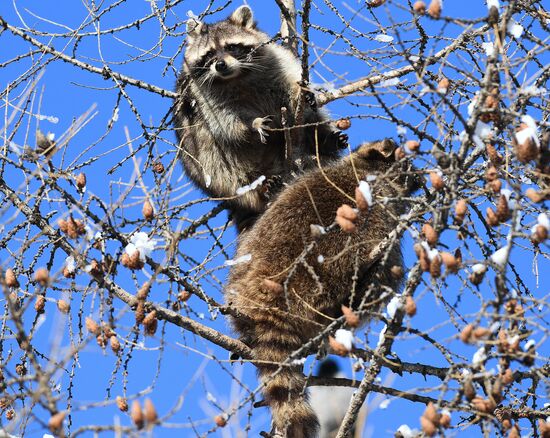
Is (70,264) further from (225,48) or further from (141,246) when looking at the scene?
(225,48)

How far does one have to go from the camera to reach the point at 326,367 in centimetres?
566

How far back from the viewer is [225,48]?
748 cm

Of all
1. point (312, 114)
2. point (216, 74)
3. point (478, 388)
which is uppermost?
point (216, 74)

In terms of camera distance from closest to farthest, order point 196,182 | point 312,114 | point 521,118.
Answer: point 521,118 → point 312,114 → point 196,182

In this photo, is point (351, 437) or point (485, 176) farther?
point (351, 437)

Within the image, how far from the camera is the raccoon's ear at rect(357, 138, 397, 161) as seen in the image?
5.96m

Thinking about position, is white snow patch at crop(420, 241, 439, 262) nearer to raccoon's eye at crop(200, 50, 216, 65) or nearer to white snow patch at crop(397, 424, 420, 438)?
white snow patch at crop(397, 424, 420, 438)

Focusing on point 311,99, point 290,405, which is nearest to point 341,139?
point 311,99

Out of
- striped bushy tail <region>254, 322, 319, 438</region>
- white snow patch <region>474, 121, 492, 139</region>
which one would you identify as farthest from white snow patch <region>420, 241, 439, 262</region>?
striped bushy tail <region>254, 322, 319, 438</region>

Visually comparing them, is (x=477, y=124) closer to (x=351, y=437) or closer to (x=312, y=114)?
(x=351, y=437)

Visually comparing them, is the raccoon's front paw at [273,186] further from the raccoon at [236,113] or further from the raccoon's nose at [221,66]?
the raccoon's nose at [221,66]

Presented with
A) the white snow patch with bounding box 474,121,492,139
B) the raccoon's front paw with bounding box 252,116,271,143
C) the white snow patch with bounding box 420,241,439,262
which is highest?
the raccoon's front paw with bounding box 252,116,271,143

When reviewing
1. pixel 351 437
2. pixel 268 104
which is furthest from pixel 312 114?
pixel 351 437

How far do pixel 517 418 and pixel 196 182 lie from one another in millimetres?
3953
